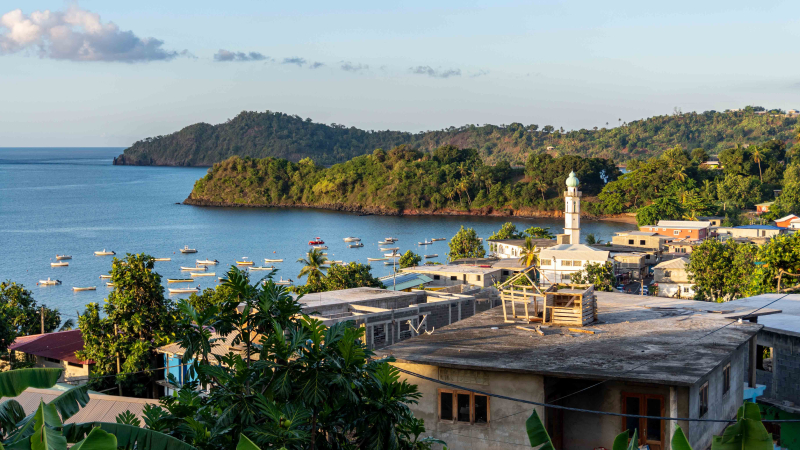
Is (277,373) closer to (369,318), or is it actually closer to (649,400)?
(649,400)

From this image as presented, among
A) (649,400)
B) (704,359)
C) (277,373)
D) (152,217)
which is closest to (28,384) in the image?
(277,373)

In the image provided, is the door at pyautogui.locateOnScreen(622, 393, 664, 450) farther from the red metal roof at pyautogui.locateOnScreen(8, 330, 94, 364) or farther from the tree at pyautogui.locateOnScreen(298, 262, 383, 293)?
the tree at pyautogui.locateOnScreen(298, 262, 383, 293)

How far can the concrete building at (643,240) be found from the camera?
75.4 m

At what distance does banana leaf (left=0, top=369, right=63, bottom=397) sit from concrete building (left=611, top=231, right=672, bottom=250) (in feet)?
239

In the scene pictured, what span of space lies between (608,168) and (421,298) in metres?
124

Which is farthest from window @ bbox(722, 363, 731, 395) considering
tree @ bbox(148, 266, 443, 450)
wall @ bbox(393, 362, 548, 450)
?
tree @ bbox(148, 266, 443, 450)

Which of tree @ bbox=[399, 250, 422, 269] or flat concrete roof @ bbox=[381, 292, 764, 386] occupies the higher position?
flat concrete roof @ bbox=[381, 292, 764, 386]

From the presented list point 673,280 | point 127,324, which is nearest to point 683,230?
point 673,280

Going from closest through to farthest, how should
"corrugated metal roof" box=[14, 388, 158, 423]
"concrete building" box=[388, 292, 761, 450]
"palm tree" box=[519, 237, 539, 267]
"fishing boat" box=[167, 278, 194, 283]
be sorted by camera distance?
"concrete building" box=[388, 292, 761, 450]
"corrugated metal roof" box=[14, 388, 158, 423]
"palm tree" box=[519, 237, 539, 267]
"fishing boat" box=[167, 278, 194, 283]

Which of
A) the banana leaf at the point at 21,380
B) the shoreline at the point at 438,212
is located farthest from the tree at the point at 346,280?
the shoreline at the point at 438,212

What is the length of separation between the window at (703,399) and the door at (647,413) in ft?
2.90

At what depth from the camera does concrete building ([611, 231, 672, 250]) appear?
247 ft

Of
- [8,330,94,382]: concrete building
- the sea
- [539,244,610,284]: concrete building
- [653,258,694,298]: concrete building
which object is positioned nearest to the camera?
[8,330,94,382]: concrete building

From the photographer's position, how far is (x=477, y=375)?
13.3m
